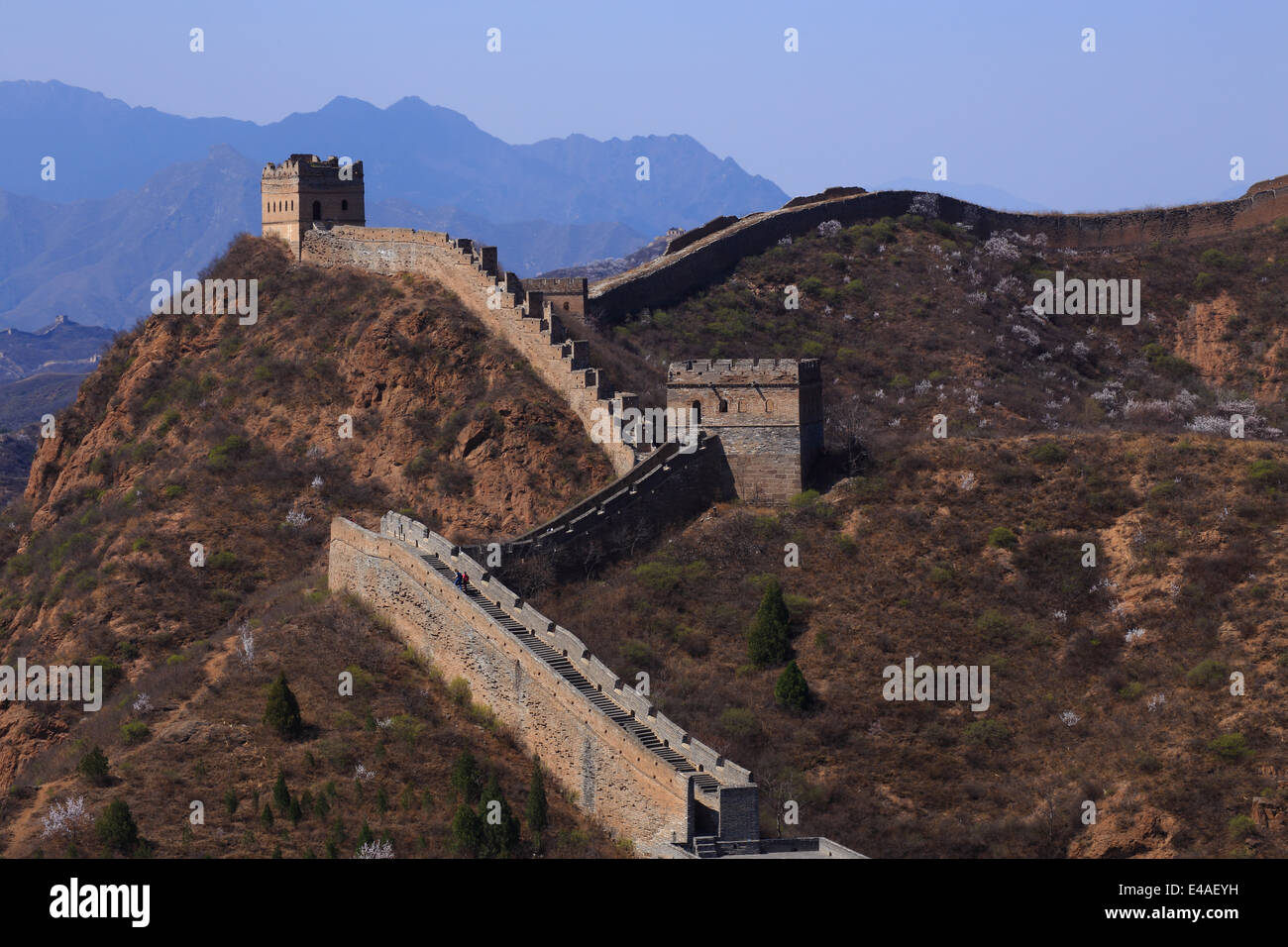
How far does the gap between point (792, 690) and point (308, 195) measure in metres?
34.8

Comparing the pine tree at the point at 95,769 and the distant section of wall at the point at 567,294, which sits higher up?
the distant section of wall at the point at 567,294

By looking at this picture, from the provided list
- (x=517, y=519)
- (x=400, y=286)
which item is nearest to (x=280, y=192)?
(x=400, y=286)

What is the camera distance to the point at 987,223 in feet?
270

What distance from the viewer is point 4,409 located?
652 feet

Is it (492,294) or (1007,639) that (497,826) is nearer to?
(1007,639)

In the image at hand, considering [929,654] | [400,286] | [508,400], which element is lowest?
[929,654]

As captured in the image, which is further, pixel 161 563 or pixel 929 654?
pixel 161 563

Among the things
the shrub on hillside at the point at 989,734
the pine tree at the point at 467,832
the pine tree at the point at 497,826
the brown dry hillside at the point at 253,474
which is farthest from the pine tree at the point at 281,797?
the shrub on hillside at the point at 989,734

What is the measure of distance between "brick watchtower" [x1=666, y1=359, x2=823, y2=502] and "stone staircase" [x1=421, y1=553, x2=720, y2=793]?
929 cm

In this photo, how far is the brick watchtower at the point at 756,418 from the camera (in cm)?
4816

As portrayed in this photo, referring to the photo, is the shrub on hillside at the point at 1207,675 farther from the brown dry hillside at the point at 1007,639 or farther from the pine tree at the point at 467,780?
the pine tree at the point at 467,780

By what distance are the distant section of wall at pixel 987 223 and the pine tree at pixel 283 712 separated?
116 ft

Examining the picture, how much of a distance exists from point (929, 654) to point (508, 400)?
15901 millimetres
